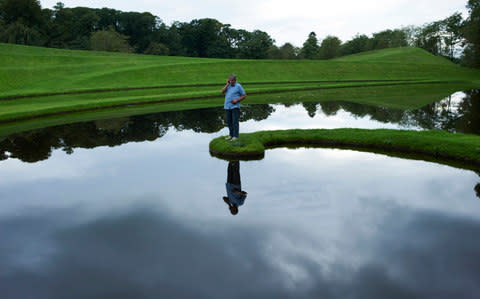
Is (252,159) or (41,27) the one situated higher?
(41,27)

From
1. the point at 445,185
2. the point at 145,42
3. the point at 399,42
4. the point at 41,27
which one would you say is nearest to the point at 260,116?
the point at 445,185

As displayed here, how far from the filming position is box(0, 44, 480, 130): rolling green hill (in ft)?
111

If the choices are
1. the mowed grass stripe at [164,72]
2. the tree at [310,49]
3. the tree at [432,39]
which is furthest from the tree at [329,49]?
the mowed grass stripe at [164,72]

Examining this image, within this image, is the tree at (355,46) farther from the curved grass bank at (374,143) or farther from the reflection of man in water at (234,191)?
the reflection of man in water at (234,191)

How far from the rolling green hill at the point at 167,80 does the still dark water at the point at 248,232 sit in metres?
17.6

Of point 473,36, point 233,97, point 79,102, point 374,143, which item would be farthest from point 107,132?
point 473,36

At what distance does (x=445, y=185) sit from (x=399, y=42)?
15440cm

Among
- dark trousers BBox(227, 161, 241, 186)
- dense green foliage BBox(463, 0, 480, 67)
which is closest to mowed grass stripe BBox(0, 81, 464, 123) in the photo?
dark trousers BBox(227, 161, 241, 186)

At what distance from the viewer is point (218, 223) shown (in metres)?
7.64

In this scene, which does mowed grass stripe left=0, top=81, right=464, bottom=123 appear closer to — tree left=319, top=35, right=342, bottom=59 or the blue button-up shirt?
the blue button-up shirt

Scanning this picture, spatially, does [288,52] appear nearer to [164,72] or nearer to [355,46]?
[355,46]

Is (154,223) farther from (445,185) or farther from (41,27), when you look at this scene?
(41,27)

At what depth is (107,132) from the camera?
755 inches

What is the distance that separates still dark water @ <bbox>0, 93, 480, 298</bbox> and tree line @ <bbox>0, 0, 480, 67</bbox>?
8545 cm
